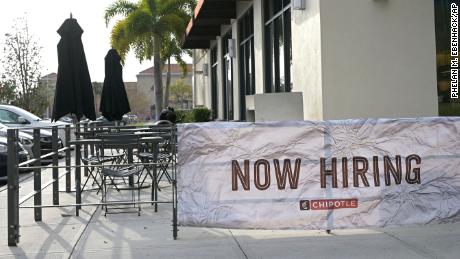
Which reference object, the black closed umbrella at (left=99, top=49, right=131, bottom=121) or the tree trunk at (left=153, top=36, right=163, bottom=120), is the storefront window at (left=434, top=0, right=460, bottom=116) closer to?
the black closed umbrella at (left=99, top=49, right=131, bottom=121)

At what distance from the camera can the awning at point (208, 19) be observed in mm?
16934

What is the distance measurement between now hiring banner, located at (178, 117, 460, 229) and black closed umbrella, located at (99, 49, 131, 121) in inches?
260

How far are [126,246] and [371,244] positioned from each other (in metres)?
2.64

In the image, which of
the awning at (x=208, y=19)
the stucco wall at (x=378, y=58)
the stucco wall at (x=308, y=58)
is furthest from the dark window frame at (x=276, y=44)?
the awning at (x=208, y=19)

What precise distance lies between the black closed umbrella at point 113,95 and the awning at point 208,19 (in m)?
4.36

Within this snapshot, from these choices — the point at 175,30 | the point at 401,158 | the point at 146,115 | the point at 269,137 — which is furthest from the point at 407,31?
the point at 146,115

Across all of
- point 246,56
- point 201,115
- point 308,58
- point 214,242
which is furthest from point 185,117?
point 214,242

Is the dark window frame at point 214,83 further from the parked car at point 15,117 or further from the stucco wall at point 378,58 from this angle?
the stucco wall at point 378,58

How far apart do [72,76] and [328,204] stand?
5299 millimetres

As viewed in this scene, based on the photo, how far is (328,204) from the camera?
21.0 feet

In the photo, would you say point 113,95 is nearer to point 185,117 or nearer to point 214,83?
point 185,117

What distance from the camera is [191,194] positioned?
20.8 ft

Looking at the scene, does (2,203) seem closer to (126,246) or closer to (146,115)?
(126,246)

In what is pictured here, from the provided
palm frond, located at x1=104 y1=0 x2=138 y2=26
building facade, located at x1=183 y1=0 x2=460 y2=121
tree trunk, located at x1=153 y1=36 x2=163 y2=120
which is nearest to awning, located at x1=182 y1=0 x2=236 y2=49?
tree trunk, located at x1=153 y1=36 x2=163 y2=120
